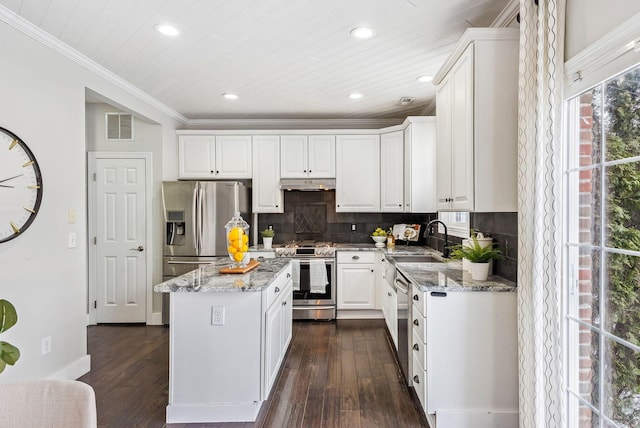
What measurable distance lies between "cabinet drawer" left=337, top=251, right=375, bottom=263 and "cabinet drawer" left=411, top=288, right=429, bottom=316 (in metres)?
2.04

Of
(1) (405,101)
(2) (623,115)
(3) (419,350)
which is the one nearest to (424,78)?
(1) (405,101)

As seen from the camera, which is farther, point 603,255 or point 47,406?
point 603,255

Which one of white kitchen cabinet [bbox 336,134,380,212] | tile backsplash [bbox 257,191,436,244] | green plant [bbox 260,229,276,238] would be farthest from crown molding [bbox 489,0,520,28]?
green plant [bbox 260,229,276,238]

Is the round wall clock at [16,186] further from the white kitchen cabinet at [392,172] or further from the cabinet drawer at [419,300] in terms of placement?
the white kitchen cabinet at [392,172]

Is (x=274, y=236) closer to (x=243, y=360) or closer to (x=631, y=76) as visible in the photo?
(x=243, y=360)

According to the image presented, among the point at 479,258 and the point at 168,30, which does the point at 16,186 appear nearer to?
the point at 168,30

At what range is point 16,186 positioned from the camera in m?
2.41

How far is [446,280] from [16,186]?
2.94 metres

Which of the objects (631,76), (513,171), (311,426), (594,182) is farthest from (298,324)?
(631,76)

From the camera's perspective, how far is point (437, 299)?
2145 mm

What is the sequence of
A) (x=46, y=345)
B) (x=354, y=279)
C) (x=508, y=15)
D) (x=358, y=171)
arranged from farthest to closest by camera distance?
(x=358, y=171) → (x=354, y=279) → (x=46, y=345) → (x=508, y=15)

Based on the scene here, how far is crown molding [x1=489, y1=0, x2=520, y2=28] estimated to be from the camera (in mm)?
2145

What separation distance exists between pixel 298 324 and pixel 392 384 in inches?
69.3

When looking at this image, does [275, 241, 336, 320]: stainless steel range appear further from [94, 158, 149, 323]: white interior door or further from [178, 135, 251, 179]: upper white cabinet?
[94, 158, 149, 323]: white interior door
